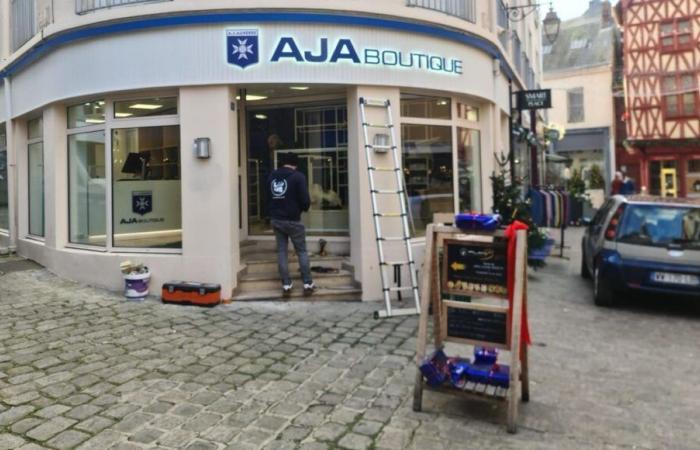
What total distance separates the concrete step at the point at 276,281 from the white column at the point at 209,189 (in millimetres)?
257

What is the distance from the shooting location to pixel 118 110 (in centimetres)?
782

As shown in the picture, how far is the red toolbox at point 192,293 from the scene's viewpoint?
22.8ft

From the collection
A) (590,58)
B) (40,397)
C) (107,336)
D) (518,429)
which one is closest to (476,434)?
(518,429)

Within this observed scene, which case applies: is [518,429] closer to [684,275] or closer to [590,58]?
[684,275]

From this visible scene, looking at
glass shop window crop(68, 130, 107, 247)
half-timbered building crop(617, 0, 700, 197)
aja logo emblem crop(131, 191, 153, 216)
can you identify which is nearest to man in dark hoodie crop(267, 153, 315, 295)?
aja logo emblem crop(131, 191, 153, 216)

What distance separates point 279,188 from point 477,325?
403cm

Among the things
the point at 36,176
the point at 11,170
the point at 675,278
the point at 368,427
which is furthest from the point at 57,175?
the point at 675,278

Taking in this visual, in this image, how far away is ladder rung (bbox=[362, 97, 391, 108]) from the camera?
292 inches

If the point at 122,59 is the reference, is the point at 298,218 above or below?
below

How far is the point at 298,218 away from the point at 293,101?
2.53 m

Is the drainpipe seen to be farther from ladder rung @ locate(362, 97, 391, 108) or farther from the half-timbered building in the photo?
the half-timbered building

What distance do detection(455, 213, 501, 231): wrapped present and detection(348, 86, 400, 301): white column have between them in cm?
356

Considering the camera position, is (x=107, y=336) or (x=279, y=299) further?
(x=279, y=299)

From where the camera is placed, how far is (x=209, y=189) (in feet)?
23.7
